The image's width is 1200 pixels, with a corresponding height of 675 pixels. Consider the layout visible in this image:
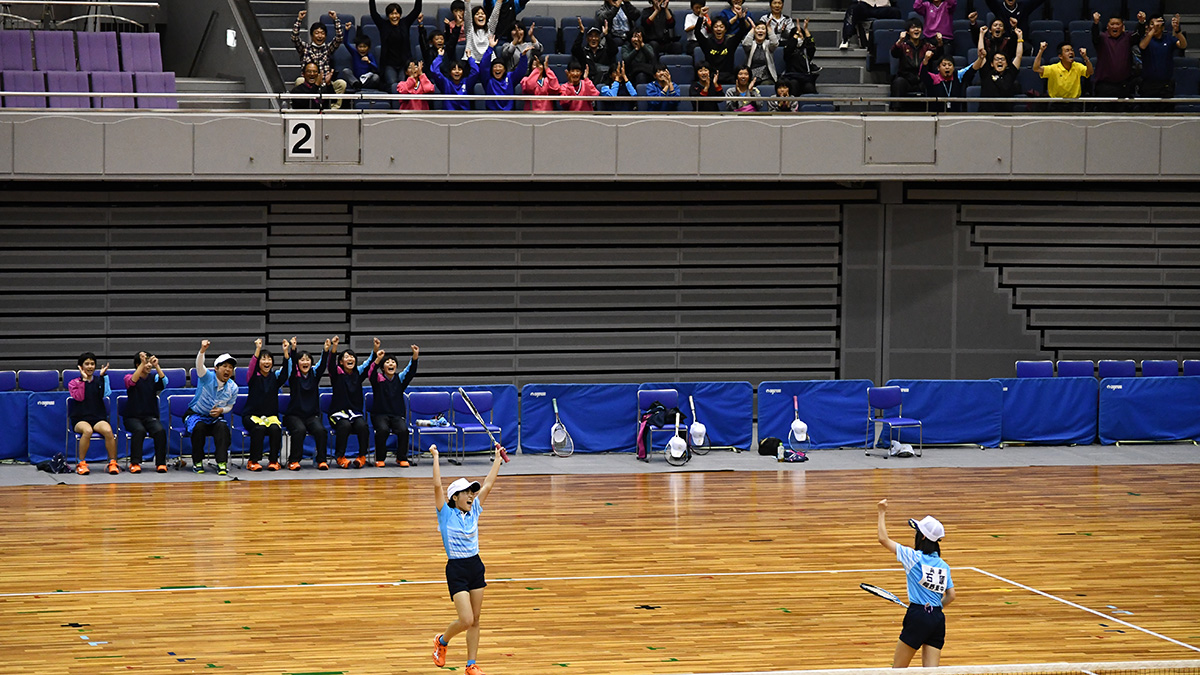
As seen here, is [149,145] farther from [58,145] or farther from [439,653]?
[439,653]

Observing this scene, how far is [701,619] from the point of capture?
10.7 metres

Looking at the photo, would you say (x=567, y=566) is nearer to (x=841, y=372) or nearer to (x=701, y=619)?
(x=701, y=619)

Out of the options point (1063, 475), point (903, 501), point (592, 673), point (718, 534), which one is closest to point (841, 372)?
point (1063, 475)

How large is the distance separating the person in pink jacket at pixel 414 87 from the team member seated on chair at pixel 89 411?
577 cm

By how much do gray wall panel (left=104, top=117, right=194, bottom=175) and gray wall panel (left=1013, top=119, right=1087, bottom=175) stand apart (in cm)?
1238

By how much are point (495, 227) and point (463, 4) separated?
11.6 feet

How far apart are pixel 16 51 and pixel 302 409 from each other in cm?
744

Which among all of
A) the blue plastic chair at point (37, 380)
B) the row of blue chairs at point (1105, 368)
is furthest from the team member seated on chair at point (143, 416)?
the row of blue chairs at point (1105, 368)

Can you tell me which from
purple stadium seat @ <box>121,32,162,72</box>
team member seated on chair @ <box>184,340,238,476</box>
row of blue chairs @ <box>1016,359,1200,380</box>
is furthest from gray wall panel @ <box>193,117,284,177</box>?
row of blue chairs @ <box>1016,359,1200,380</box>

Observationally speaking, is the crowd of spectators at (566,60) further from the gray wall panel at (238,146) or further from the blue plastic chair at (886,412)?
the blue plastic chair at (886,412)

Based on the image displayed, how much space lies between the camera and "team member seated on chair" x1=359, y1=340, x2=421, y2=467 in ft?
56.7

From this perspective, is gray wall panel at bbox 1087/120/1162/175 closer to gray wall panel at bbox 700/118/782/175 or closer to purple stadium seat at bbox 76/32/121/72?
gray wall panel at bbox 700/118/782/175

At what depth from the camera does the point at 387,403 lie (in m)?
17.5

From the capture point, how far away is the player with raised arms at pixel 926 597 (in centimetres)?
839
